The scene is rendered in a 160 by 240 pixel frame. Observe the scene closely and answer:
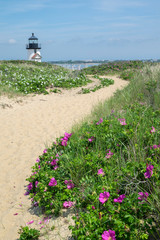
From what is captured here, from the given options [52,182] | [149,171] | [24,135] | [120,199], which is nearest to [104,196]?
A: [120,199]

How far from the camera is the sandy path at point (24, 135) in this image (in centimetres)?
354

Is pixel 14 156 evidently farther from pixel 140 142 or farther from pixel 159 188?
pixel 159 188

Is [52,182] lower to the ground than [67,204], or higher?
higher

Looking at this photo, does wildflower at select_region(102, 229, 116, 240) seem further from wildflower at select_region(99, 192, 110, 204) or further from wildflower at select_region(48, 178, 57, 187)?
wildflower at select_region(48, 178, 57, 187)

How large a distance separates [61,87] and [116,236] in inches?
489

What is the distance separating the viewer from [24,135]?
267 inches

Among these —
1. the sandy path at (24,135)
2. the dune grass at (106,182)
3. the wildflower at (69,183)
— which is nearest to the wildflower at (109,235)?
the dune grass at (106,182)

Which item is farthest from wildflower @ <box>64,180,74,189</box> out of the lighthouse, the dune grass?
the lighthouse

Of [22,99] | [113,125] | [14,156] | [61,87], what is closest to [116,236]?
[113,125]

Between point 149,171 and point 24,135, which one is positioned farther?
point 24,135

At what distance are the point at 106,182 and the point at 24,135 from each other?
427cm

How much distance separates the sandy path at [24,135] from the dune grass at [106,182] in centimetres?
39

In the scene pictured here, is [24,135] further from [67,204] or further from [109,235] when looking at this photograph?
[109,235]

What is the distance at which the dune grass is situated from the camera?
2512mm
